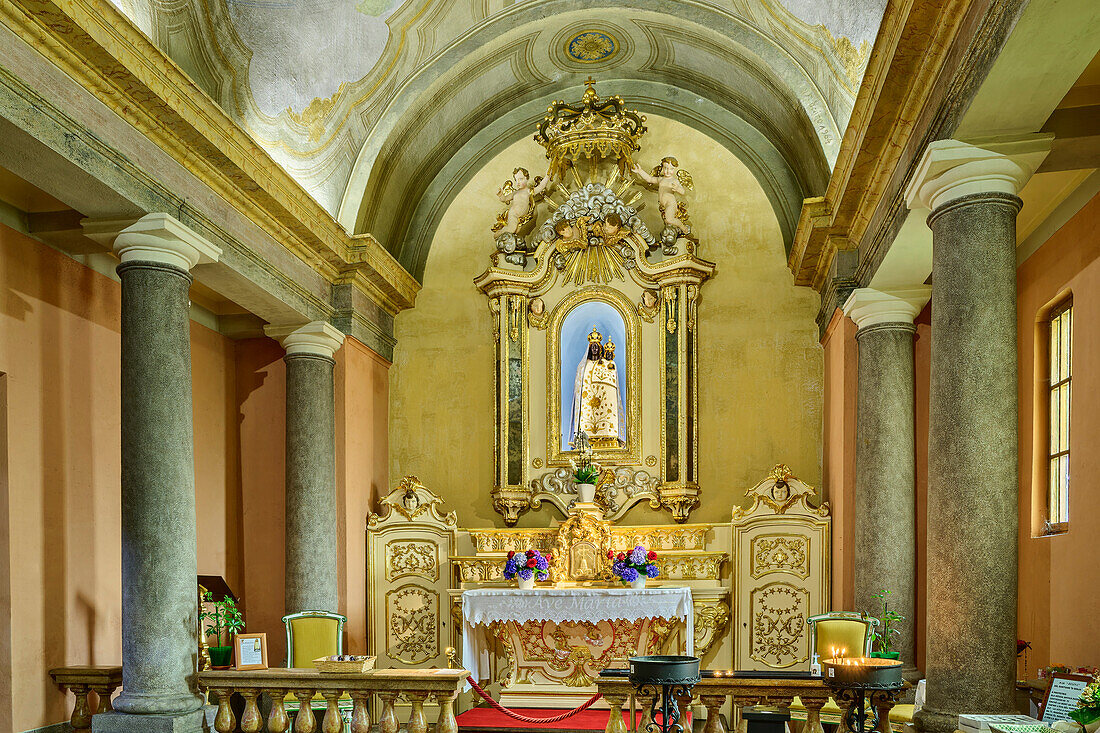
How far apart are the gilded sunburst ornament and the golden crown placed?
28 cm

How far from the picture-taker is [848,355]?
9.54 meters

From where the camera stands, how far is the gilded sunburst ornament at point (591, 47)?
11070 mm

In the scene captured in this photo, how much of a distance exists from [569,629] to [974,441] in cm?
516

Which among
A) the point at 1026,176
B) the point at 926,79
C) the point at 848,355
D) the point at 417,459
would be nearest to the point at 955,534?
the point at 1026,176

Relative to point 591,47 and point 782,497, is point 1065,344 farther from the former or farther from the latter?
point 591,47

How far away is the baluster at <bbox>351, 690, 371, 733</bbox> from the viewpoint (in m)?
6.73

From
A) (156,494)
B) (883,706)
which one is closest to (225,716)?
(156,494)

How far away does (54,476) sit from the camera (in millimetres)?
7961

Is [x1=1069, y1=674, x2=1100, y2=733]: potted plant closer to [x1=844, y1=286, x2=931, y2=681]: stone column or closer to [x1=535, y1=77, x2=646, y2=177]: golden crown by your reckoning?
[x1=844, y1=286, x2=931, y2=681]: stone column

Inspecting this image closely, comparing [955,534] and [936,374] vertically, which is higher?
[936,374]

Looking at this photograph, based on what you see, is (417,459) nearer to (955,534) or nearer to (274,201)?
(274,201)

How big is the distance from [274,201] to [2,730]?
4482 mm

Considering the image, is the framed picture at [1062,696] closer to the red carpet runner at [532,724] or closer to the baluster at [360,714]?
the red carpet runner at [532,724]

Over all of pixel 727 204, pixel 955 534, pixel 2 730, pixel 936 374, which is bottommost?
pixel 2 730
